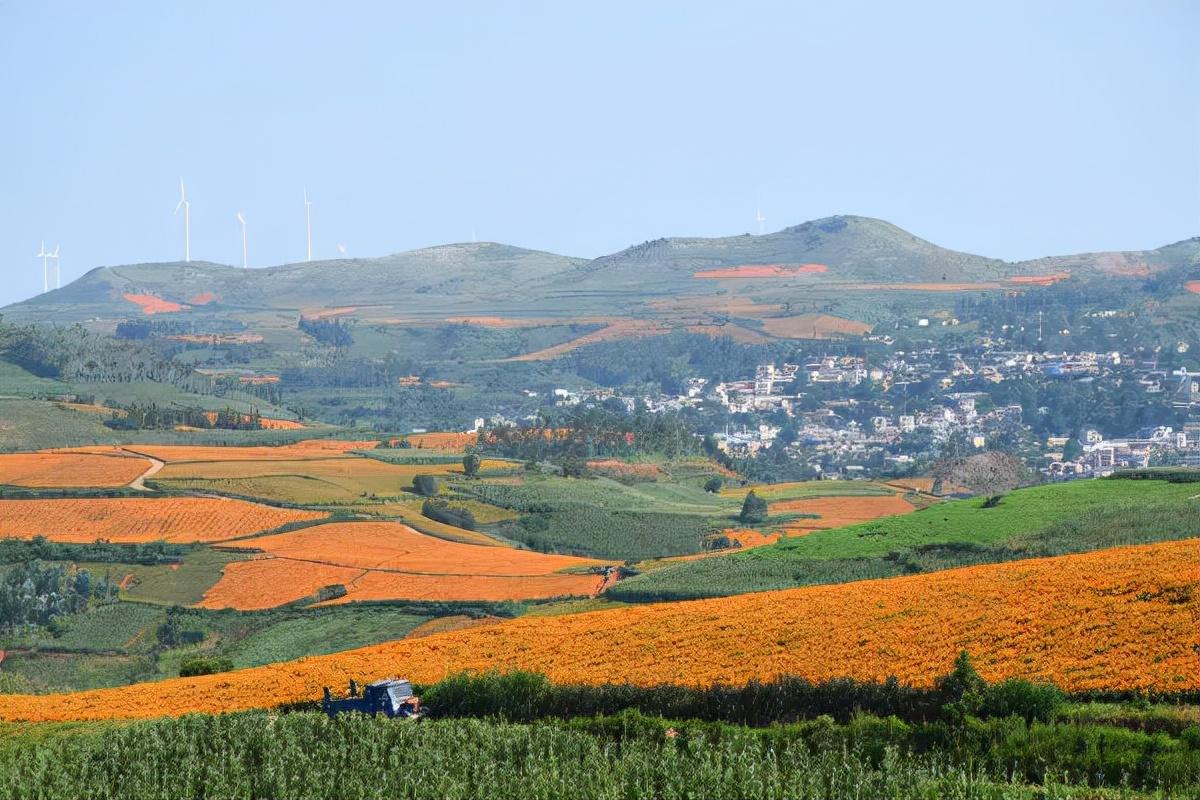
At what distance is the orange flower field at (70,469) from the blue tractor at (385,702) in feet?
273

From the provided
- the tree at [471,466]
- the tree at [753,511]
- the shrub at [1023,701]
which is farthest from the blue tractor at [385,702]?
the tree at [471,466]

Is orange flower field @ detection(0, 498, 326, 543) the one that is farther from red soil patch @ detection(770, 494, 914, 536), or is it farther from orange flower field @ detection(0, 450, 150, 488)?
red soil patch @ detection(770, 494, 914, 536)

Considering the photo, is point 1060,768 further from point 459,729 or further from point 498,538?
point 498,538

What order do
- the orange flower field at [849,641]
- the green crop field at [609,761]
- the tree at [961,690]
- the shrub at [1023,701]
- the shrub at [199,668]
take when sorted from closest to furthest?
the green crop field at [609,761]
the shrub at [1023,701]
the tree at [961,690]
the orange flower field at [849,641]
the shrub at [199,668]

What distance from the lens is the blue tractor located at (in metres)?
41.5

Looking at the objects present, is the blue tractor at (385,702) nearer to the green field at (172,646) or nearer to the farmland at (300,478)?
the green field at (172,646)

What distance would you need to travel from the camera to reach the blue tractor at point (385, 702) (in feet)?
136

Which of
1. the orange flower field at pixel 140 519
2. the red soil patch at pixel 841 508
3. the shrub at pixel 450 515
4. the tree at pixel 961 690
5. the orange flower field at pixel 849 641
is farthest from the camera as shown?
the red soil patch at pixel 841 508

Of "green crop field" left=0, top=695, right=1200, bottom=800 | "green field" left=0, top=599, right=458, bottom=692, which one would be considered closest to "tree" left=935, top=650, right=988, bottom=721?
"green crop field" left=0, top=695, right=1200, bottom=800

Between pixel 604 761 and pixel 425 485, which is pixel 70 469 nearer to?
pixel 425 485

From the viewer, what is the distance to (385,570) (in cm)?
9131

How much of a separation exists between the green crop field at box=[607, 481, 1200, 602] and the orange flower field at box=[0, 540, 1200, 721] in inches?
435

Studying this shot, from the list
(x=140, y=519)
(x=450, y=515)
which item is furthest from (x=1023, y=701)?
(x=140, y=519)

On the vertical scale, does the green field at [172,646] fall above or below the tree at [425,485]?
below
